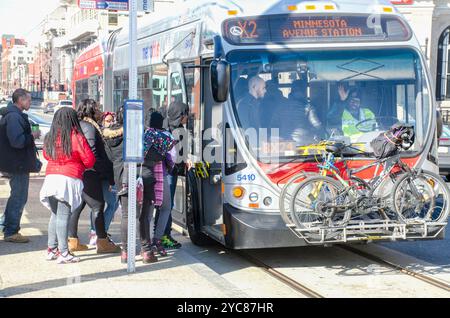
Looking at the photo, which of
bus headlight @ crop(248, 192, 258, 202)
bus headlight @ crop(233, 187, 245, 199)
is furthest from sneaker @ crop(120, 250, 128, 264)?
bus headlight @ crop(248, 192, 258, 202)

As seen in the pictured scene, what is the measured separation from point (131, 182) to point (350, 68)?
2.70 metres

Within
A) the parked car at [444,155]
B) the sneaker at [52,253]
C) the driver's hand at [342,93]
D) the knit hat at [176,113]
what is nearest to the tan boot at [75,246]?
the sneaker at [52,253]

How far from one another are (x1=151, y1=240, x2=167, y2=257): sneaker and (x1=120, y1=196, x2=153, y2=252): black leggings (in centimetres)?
43

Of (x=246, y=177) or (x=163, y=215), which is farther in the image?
(x=163, y=215)

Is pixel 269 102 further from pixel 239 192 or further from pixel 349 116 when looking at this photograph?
pixel 239 192

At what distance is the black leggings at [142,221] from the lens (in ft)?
26.1

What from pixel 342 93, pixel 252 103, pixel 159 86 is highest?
pixel 159 86

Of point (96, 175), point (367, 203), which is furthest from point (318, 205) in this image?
point (96, 175)

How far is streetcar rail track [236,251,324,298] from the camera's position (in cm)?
695

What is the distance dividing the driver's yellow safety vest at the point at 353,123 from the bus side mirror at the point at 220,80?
53.9 inches

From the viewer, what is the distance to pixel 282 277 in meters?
7.66

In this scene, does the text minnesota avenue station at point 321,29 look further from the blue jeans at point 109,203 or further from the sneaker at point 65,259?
the sneaker at point 65,259

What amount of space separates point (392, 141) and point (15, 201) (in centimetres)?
451
